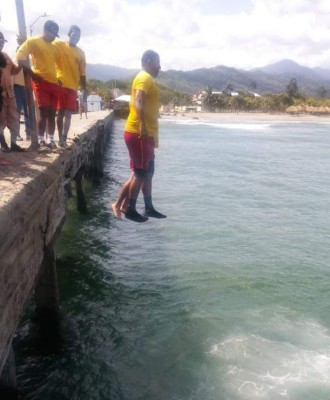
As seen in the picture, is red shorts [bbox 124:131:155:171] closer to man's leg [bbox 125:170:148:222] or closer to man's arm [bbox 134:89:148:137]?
man's leg [bbox 125:170:148:222]

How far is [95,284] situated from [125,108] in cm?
6575

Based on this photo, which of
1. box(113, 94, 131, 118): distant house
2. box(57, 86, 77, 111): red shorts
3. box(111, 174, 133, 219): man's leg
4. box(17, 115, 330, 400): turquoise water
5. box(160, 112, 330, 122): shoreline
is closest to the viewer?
box(17, 115, 330, 400): turquoise water

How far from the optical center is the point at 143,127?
5.61 metres

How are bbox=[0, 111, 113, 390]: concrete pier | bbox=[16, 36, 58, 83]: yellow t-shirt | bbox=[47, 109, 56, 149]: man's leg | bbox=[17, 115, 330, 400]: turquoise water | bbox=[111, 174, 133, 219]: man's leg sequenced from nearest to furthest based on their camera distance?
bbox=[0, 111, 113, 390]: concrete pier < bbox=[17, 115, 330, 400]: turquoise water < bbox=[111, 174, 133, 219]: man's leg < bbox=[16, 36, 58, 83]: yellow t-shirt < bbox=[47, 109, 56, 149]: man's leg

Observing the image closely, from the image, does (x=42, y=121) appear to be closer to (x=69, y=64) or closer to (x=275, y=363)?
(x=69, y=64)

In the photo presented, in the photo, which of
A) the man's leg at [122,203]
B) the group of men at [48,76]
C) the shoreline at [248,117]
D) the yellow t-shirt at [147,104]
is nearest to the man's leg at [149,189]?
the man's leg at [122,203]

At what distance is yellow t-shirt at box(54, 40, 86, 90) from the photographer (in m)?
7.38

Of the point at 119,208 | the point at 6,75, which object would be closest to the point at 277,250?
the point at 119,208

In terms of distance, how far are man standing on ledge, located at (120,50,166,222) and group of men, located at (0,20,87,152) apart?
2.08 meters

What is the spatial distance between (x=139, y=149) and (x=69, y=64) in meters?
2.72

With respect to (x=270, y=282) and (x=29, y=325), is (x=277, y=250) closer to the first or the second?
(x=270, y=282)

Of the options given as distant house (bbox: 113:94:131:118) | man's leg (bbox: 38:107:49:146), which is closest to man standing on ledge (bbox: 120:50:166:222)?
man's leg (bbox: 38:107:49:146)

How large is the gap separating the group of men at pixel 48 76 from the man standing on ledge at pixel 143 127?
208cm

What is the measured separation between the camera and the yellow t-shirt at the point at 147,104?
5.40 meters
